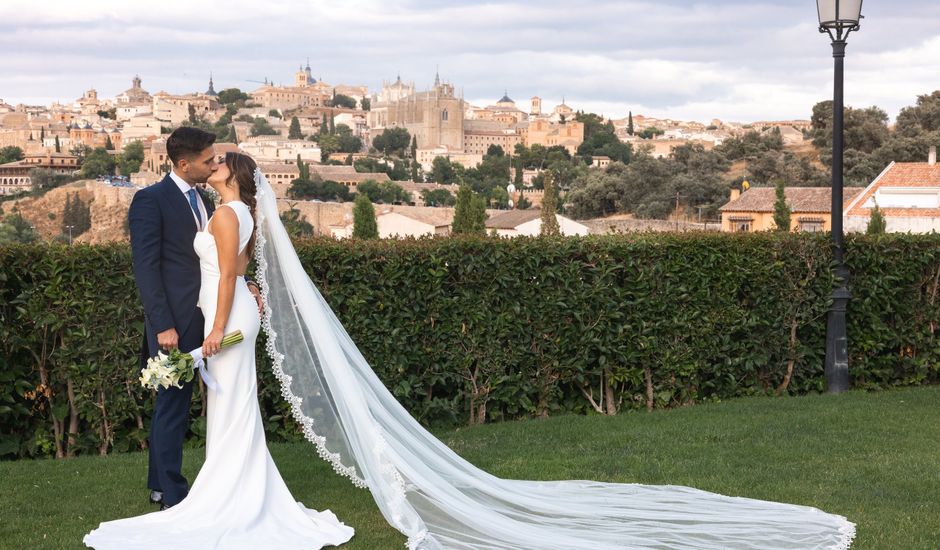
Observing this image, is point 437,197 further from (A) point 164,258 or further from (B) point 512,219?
(A) point 164,258

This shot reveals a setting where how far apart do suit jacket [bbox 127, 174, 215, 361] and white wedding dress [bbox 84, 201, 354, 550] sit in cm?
10

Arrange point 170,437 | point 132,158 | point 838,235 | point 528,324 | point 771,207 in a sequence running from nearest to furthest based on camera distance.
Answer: point 170,437, point 528,324, point 838,235, point 771,207, point 132,158

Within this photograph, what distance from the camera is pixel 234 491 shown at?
431 cm

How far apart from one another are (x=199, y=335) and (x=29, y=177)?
389 feet

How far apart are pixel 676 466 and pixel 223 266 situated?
280cm

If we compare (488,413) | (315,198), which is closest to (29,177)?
(315,198)

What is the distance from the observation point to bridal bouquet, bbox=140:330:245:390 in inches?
167

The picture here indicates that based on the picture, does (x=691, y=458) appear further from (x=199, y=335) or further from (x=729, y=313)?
(x=199, y=335)

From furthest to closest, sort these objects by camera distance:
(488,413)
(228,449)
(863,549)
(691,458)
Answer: (488,413) < (691,458) < (228,449) < (863,549)

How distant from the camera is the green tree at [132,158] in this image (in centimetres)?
12999

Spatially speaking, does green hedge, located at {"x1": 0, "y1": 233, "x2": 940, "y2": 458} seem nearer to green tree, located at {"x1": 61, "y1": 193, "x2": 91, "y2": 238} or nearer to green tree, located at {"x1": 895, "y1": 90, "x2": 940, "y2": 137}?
green tree, located at {"x1": 895, "y1": 90, "x2": 940, "y2": 137}

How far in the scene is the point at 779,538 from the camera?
4230mm

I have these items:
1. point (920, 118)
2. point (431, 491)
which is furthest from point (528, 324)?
point (920, 118)

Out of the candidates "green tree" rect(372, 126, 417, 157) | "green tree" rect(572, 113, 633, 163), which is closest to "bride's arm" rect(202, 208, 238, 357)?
"green tree" rect(572, 113, 633, 163)
